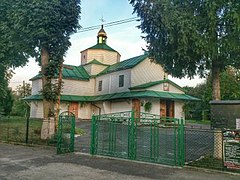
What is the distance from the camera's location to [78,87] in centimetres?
3528

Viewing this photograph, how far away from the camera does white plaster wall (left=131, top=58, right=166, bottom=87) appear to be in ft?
98.6

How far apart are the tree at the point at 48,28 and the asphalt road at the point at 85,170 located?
6.35m

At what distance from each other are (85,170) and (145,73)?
→ 22668mm

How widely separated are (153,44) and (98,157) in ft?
17.4

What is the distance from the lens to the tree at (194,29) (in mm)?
9719

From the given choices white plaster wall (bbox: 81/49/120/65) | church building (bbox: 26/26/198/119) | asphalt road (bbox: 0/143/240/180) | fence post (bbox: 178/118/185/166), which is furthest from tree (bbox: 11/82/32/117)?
fence post (bbox: 178/118/185/166)

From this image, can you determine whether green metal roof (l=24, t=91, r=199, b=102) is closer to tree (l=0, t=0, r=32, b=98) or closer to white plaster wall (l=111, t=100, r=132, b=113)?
white plaster wall (l=111, t=100, r=132, b=113)

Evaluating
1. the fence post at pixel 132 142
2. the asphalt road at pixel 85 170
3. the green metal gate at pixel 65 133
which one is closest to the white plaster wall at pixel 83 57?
the green metal gate at pixel 65 133

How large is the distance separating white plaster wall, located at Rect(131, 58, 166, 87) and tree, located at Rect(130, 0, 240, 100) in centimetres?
1864

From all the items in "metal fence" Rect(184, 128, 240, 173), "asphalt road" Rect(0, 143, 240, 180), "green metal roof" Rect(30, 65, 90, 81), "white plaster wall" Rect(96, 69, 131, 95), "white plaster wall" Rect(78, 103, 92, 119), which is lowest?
"asphalt road" Rect(0, 143, 240, 180)

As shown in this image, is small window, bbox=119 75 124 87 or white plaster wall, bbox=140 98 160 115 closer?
white plaster wall, bbox=140 98 160 115

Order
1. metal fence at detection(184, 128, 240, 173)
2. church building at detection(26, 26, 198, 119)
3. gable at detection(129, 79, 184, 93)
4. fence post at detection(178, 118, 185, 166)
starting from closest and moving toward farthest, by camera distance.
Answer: metal fence at detection(184, 128, 240, 173) < fence post at detection(178, 118, 185, 166) < gable at detection(129, 79, 184, 93) < church building at detection(26, 26, 198, 119)

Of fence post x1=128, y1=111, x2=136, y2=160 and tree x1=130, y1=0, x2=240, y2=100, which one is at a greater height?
tree x1=130, y1=0, x2=240, y2=100

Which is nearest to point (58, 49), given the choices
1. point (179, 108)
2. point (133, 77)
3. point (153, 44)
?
point (153, 44)
